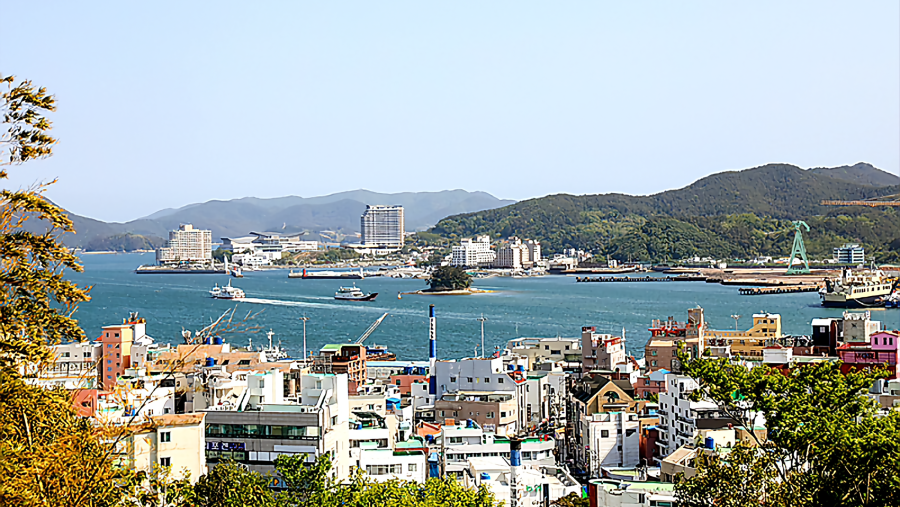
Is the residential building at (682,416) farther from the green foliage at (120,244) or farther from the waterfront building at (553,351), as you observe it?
the green foliage at (120,244)

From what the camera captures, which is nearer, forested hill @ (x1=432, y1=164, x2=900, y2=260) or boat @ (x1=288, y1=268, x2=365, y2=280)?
boat @ (x1=288, y1=268, x2=365, y2=280)

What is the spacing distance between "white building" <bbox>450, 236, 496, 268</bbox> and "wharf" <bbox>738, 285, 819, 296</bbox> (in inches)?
843

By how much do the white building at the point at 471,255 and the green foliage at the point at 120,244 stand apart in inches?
1641

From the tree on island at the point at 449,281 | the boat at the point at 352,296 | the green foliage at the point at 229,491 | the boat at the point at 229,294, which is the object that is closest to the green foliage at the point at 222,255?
the tree on island at the point at 449,281

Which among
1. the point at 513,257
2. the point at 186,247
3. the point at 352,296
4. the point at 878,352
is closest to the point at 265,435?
the point at 878,352

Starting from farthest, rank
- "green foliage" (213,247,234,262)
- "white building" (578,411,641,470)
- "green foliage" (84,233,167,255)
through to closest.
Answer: "green foliage" (84,233,167,255), "green foliage" (213,247,234,262), "white building" (578,411,641,470)

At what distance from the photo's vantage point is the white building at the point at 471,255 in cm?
5966

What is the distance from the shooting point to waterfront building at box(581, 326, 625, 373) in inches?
486

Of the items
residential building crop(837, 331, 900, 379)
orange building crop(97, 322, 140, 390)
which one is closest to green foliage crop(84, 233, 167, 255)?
orange building crop(97, 322, 140, 390)

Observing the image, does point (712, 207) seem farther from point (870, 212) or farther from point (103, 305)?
point (103, 305)

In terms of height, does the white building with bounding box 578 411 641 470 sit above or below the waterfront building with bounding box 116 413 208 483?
below

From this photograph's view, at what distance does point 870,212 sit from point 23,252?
64505 mm

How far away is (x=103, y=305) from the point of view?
106 ft

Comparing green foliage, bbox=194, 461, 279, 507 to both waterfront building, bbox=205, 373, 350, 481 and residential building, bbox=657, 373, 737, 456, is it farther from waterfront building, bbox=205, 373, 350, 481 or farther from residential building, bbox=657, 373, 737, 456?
residential building, bbox=657, 373, 737, 456
